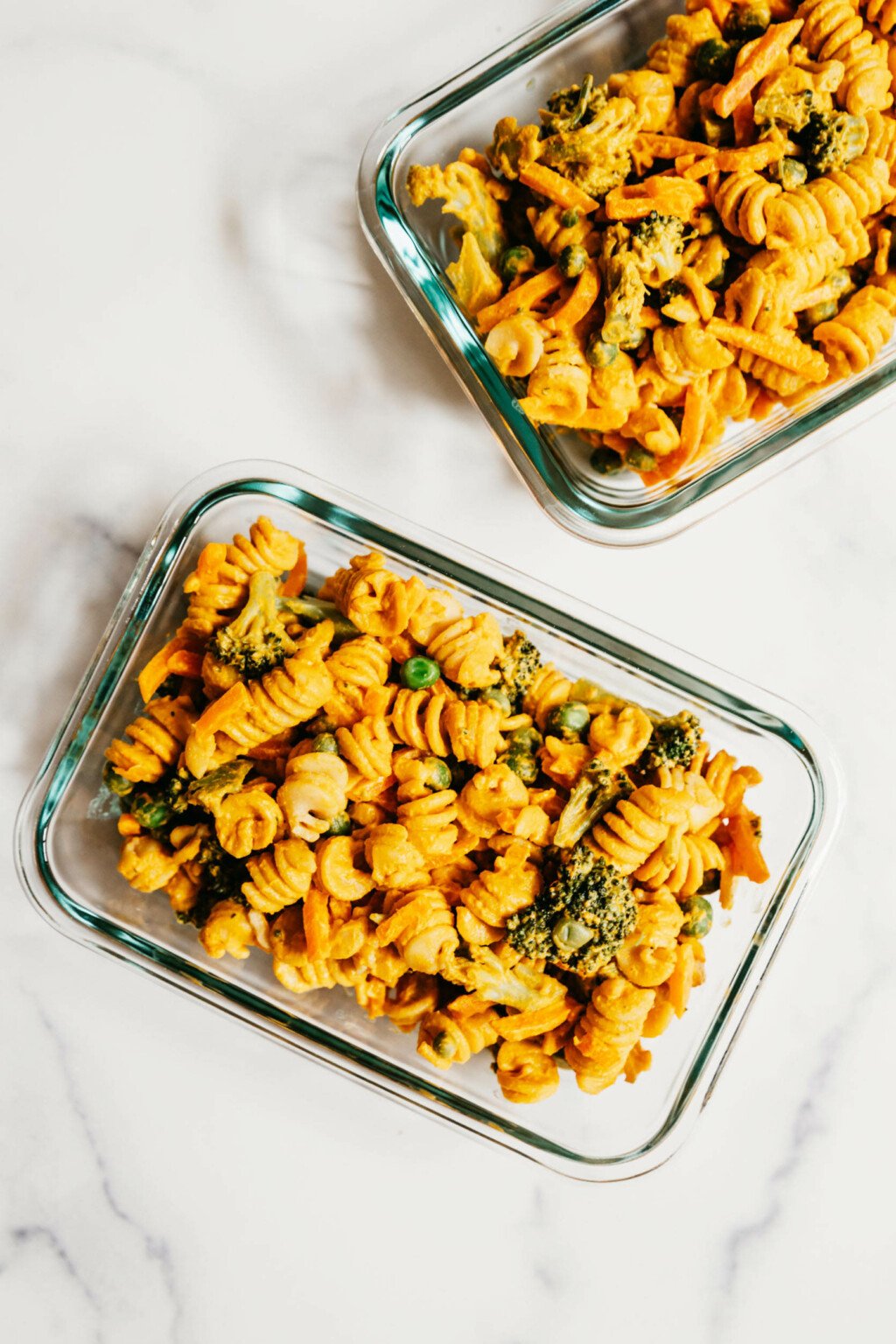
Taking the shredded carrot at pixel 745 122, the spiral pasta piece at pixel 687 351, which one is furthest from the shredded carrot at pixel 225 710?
the shredded carrot at pixel 745 122

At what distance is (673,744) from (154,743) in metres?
0.65

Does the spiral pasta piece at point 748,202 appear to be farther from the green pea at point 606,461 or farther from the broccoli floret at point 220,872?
the broccoli floret at point 220,872

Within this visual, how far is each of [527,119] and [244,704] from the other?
2.99ft

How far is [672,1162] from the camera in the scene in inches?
66.1

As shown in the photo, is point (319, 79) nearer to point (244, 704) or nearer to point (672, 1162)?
point (244, 704)

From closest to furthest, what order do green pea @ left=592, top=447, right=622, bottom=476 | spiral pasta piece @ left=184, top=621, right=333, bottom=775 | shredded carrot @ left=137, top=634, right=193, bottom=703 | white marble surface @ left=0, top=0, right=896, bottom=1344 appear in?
spiral pasta piece @ left=184, top=621, right=333, bottom=775 → shredded carrot @ left=137, top=634, right=193, bottom=703 → green pea @ left=592, top=447, right=622, bottom=476 → white marble surface @ left=0, top=0, right=896, bottom=1344

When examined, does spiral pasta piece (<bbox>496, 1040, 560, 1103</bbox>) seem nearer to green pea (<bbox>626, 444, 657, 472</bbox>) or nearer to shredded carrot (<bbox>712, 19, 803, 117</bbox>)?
green pea (<bbox>626, 444, 657, 472</bbox>)

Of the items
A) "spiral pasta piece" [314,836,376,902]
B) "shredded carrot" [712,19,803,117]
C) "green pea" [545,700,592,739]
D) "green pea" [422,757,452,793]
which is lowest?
"spiral pasta piece" [314,836,376,902]

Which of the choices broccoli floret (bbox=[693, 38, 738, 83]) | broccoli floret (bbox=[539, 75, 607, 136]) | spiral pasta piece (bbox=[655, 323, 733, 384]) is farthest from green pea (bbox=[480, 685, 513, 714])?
broccoli floret (bbox=[693, 38, 738, 83])

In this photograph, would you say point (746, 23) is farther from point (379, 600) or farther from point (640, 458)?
point (379, 600)

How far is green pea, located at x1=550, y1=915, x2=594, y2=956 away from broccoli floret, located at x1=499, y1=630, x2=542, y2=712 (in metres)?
0.28

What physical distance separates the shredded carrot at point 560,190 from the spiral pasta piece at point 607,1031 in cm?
95

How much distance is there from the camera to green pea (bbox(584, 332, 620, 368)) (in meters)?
1.28

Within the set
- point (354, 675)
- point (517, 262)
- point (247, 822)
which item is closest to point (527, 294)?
point (517, 262)
